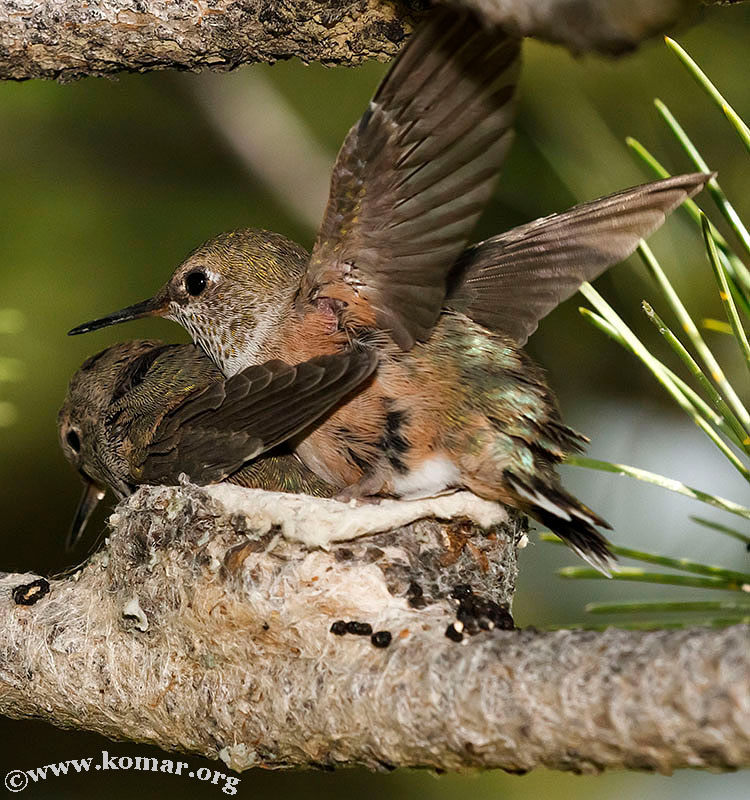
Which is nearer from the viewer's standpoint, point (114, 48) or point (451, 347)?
point (114, 48)

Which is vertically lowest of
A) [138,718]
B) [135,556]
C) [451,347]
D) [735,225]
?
[138,718]

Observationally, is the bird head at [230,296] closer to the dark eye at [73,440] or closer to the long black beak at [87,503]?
the dark eye at [73,440]

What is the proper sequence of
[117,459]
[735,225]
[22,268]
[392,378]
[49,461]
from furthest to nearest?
[49,461], [22,268], [117,459], [392,378], [735,225]

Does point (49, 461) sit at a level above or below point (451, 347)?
below

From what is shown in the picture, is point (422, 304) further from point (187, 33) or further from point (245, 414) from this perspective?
point (187, 33)

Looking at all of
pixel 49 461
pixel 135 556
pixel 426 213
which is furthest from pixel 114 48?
pixel 49 461

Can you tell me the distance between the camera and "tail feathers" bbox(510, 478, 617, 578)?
1976mm

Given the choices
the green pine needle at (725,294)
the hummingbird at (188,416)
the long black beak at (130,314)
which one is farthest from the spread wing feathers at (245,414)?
the green pine needle at (725,294)

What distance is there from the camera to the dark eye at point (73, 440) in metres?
A: 2.92

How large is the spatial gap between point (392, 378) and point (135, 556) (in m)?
0.70

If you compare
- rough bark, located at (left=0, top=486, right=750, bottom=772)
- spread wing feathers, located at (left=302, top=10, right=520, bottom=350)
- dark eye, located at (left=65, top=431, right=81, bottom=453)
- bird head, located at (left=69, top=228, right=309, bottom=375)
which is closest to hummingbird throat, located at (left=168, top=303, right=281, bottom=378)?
bird head, located at (left=69, top=228, right=309, bottom=375)

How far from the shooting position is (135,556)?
2279 mm

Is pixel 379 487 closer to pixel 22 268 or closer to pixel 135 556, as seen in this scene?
pixel 135 556

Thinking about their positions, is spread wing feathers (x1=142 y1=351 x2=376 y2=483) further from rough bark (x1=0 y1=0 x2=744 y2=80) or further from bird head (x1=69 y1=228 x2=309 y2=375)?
rough bark (x1=0 y1=0 x2=744 y2=80)
